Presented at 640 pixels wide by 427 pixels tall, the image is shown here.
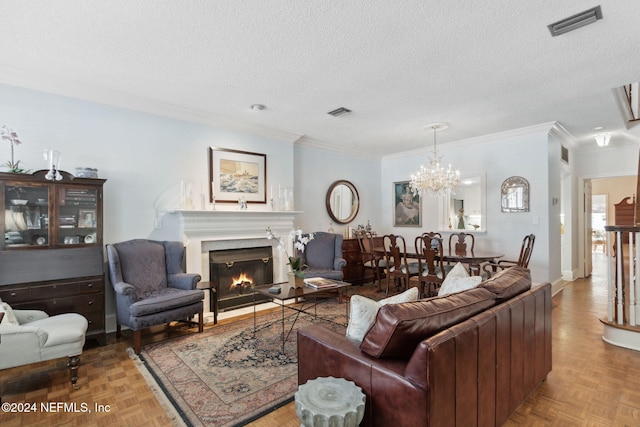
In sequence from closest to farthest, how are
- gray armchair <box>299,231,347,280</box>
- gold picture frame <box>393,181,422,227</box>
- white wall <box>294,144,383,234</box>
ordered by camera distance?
gray armchair <box>299,231,347,280</box>, white wall <box>294,144,383,234</box>, gold picture frame <box>393,181,422,227</box>

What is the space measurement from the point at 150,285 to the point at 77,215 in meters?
1.04

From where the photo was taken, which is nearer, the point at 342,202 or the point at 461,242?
the point at 461,242

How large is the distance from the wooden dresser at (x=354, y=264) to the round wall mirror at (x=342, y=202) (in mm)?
547

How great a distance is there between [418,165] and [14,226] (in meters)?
6.16

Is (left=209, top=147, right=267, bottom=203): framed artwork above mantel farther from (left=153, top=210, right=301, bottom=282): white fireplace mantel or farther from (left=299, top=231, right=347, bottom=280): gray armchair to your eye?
(left=299, top=231, right=347, bottom=280): gray armchair

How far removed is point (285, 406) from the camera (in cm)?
223

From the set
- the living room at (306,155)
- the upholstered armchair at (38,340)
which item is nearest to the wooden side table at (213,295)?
the living room at (306,155)

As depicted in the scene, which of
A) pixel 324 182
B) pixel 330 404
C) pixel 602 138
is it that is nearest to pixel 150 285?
pixel 330 404

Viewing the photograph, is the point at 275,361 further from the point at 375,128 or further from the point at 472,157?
the point at 472,157

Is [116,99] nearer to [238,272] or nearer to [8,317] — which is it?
[8,317]

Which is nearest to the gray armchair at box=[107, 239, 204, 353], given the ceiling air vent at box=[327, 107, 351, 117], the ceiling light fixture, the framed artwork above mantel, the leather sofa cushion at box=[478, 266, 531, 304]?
the framed artwork above mantel

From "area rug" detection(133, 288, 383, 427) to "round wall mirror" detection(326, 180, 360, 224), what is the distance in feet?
8.86

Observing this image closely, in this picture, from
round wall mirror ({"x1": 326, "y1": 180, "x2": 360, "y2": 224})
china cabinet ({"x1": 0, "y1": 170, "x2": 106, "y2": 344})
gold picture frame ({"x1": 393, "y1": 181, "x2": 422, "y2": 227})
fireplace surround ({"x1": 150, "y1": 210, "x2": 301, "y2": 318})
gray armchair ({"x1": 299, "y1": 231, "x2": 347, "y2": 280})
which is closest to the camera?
china cabinet ({"x1": 0, "y1": 170, "x2": 106, "y2": 344})

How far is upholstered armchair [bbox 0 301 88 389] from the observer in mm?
2250
